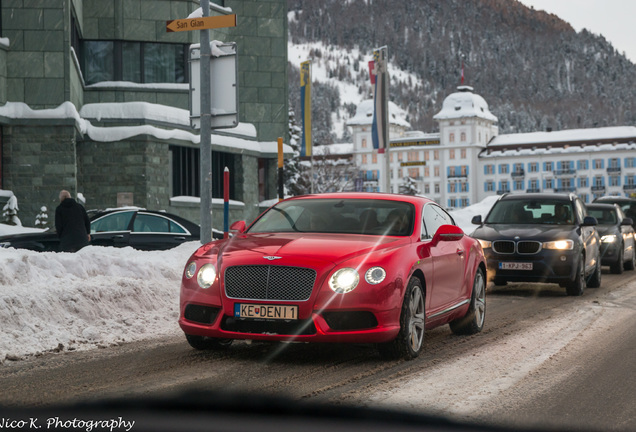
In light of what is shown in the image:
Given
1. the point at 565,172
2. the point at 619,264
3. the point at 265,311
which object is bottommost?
the point at 619,264

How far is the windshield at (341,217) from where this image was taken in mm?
8227

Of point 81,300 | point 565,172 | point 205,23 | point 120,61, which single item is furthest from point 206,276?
point 565,172

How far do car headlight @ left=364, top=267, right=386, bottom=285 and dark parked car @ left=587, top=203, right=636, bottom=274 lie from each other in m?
13.0

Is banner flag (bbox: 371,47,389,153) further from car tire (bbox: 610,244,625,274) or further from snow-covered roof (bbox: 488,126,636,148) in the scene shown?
snow-covered roof (bbox: 488,126,636,148)

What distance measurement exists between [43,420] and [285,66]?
32.5m

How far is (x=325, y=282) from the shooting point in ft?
22.9

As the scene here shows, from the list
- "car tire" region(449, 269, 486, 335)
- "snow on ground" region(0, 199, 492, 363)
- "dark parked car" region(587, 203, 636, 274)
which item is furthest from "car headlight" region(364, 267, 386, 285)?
"dark parked car" region(587, 203, 636, 274)

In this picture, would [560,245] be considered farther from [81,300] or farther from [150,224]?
[150,224]

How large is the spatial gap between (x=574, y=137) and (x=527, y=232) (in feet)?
458

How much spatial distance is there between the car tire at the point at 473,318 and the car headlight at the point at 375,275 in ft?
8.03

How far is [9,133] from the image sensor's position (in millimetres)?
26641

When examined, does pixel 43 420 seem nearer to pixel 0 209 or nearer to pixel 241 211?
pixel 0 209

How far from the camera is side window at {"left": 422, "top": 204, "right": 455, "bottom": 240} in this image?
8571 mm

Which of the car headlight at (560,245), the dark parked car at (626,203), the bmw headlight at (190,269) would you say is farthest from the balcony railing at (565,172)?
the bmw headlight at (190,269)
